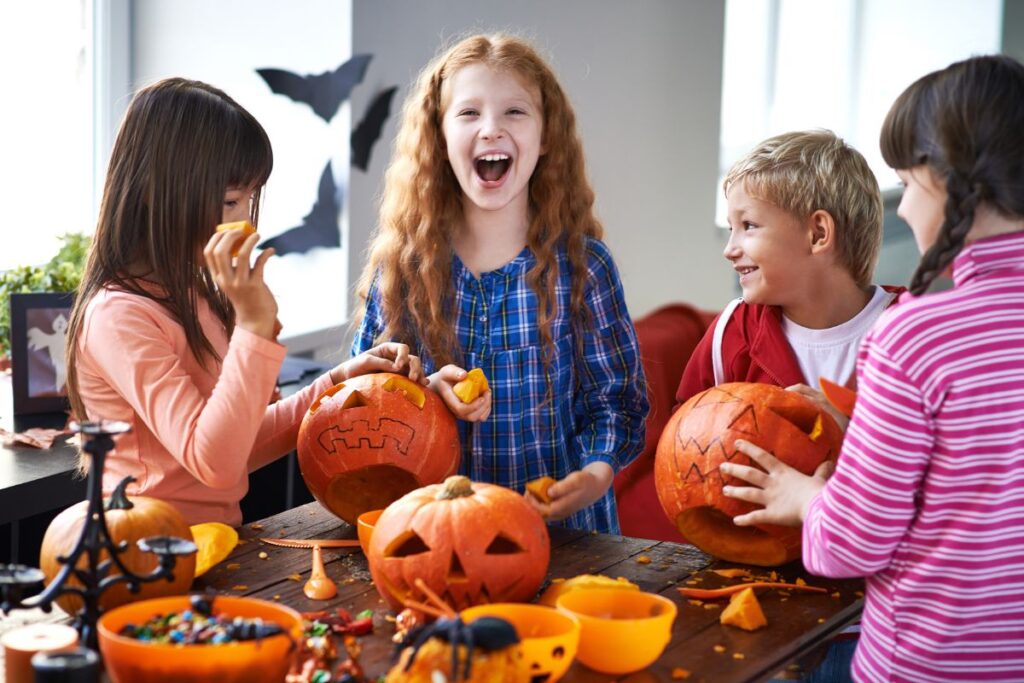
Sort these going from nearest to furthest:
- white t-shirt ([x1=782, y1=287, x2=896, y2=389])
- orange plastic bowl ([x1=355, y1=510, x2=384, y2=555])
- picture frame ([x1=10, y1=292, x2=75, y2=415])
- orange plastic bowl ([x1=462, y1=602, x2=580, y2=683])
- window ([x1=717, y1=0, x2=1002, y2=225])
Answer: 1. orange plastic bowl ([x1=462, y1=602, x2=580, y2=683])
2. orange plastic bowl ([x1=355, y1=510, x2=384, y2=555])
3. white t-shirt ([x1=782, y1=287, x2=896, y2=389])
4. picture frame ([x1=10, y1=292, x2=75, y2=415])
5. window ([x1=717, y1=0, x2=1002, y2=225])

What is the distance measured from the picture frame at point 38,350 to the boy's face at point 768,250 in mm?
1326

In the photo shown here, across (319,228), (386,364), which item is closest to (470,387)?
(386,364)

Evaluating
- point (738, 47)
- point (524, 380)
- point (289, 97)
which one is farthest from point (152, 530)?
point (738, 47)

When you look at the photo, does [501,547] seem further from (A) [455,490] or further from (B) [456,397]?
(B) [456,397]

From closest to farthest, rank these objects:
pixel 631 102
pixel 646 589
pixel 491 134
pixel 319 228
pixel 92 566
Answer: pixel 92 566 → pixel 646 589 → pixel 491 134 → pixel 319 228 → pixel 631 102

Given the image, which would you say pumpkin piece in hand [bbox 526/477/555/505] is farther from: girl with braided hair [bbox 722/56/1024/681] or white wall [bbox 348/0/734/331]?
white wall [bbox 348/0/734/331]

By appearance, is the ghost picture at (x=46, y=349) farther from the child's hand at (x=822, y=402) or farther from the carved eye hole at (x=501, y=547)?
the child's hand at (x=822, y=402)

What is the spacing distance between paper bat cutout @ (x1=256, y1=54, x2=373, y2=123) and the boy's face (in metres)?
1.53

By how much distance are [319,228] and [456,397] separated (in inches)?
70.1

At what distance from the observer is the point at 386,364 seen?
1662mm

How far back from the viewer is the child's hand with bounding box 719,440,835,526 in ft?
4.46

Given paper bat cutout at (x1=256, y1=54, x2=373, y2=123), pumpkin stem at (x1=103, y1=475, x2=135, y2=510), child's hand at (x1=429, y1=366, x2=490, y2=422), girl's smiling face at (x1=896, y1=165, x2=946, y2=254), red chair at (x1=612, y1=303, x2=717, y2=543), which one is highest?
paper bat cutout at (x1=256, y1=54, x2=373, y2=123)

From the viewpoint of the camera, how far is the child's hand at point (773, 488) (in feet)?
4.46

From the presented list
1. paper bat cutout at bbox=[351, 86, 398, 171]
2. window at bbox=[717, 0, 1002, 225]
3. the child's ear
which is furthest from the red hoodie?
window at bbox=[717, 0, 1002, 225]
